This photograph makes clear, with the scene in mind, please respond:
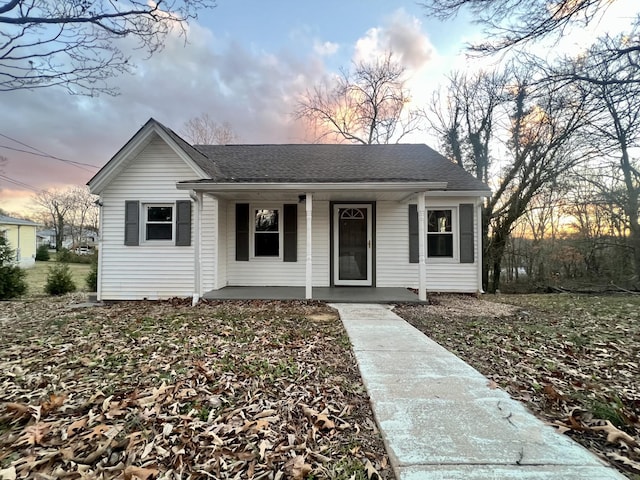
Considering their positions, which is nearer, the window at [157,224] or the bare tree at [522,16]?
the bare tree at [522,16]

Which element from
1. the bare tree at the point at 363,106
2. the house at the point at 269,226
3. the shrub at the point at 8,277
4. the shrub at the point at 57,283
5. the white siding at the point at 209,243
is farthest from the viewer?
the bare tree at the point at 363,106

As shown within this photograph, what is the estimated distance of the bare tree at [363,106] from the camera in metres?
18.9

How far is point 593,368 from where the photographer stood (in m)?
3.46

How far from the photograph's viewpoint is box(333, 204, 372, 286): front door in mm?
8992

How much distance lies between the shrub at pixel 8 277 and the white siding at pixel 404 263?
10.8 metres

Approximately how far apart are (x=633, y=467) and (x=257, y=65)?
15.5 meters

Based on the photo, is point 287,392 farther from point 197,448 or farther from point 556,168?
point 556,168

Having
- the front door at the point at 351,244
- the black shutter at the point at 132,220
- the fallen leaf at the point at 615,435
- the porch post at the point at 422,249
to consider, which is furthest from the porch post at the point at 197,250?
the fallen leaf at the point at 615,435

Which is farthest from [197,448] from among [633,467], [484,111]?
[484,111]

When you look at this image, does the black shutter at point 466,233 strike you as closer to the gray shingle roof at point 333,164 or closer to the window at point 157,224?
the gray shingle roof at point 333,164

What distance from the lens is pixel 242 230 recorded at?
8.96m

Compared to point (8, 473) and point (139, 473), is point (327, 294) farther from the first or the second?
point (8, 473)

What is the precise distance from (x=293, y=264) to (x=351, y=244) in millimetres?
1748

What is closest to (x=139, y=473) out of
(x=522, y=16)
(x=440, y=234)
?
(x=522, y=16)
